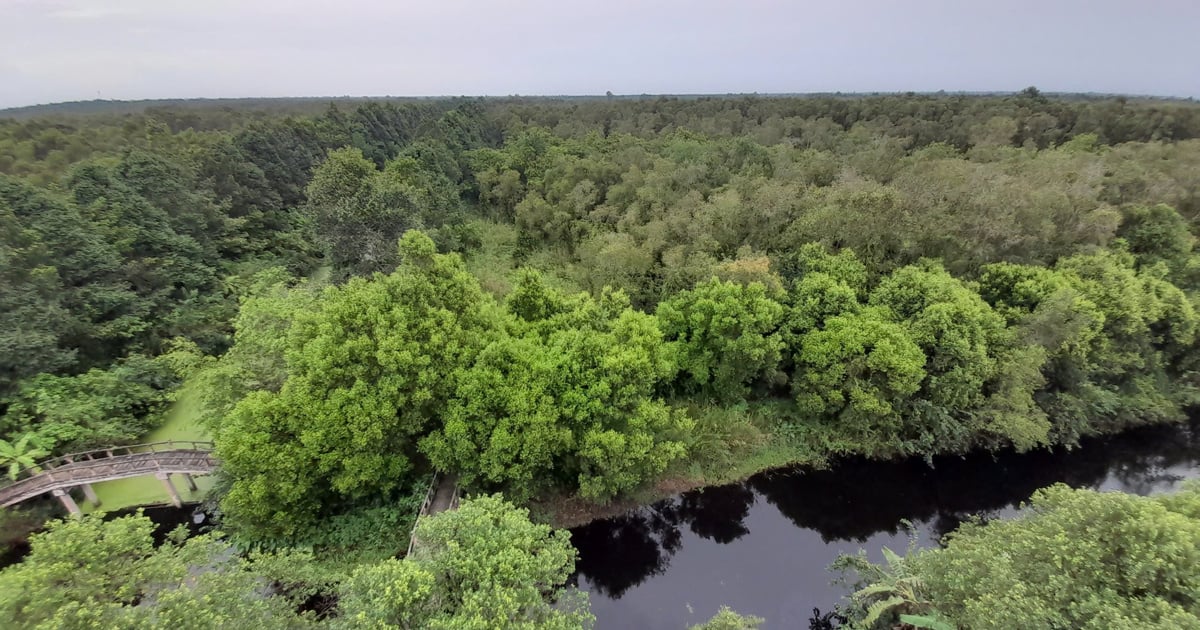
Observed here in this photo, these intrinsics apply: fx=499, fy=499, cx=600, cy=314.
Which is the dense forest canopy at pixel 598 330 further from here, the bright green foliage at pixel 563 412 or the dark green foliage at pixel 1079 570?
the dark green foliage at pixel 1079 570

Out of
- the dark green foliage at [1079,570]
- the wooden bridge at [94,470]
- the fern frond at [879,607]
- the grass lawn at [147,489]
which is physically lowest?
the grass lawn at [147,489]

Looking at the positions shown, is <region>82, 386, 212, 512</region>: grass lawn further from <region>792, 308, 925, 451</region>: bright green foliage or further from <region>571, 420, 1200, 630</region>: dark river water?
<region>792, 308, 925, 451</region>: bright green foliage

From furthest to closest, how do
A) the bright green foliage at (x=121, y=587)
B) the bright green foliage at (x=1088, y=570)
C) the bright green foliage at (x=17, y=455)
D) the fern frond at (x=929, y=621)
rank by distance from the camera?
the bright green foliage at (x=17, y=455) < the fern frond at (x=929, y=621) < the bright green foliage at (x=1088, y=570) < the bright green foliage at (x=121, y=587)

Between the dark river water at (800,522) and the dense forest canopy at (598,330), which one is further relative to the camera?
the dark river water at (800,522)

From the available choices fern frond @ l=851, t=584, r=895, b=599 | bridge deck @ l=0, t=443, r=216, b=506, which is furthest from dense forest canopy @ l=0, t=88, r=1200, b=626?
fern frond @ l=851, t=584, r=895, b=599

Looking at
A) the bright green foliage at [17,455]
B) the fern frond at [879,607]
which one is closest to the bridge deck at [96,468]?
the bright green foliage at [17,455]

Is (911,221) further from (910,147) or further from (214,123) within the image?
(214,123)

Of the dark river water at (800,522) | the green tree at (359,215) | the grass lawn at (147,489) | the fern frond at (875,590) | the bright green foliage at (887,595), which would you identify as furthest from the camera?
the green tree at (359,215)
